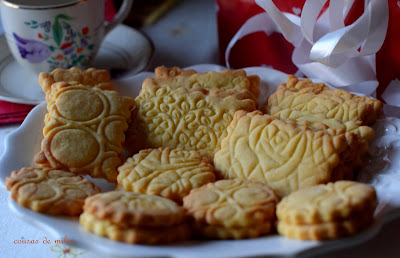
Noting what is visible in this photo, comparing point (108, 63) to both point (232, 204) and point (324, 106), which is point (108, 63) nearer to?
point (324, 106)

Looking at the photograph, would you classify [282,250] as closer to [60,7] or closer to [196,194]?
[196,194]

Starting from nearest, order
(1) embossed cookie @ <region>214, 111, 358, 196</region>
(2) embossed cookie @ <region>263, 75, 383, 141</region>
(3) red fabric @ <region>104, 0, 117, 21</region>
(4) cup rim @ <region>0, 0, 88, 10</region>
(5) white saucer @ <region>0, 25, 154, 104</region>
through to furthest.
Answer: (1) embossed cookie @ <region>214, 111, 358, 196</region>
(2) embossed cookie @ <region>263, 75, 383, 141</region>
(4) cup rim @ <region>0, 0, 88, 10</region>
(5) white saucer @ <region>0, 25, 154, 104</region>
(3) red fabric @ <region>104, 0, 117, 21</region>

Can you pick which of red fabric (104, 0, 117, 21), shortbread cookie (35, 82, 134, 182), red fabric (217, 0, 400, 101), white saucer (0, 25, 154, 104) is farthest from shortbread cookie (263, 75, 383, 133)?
red fabric (104, 0, 117, 21)

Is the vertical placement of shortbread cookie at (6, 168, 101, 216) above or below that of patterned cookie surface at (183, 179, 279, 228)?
below

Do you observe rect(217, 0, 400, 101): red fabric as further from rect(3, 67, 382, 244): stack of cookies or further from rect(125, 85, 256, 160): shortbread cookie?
rect(125, 85, 256, 160): shortbread cookie

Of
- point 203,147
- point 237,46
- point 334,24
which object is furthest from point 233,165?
point 237,46
